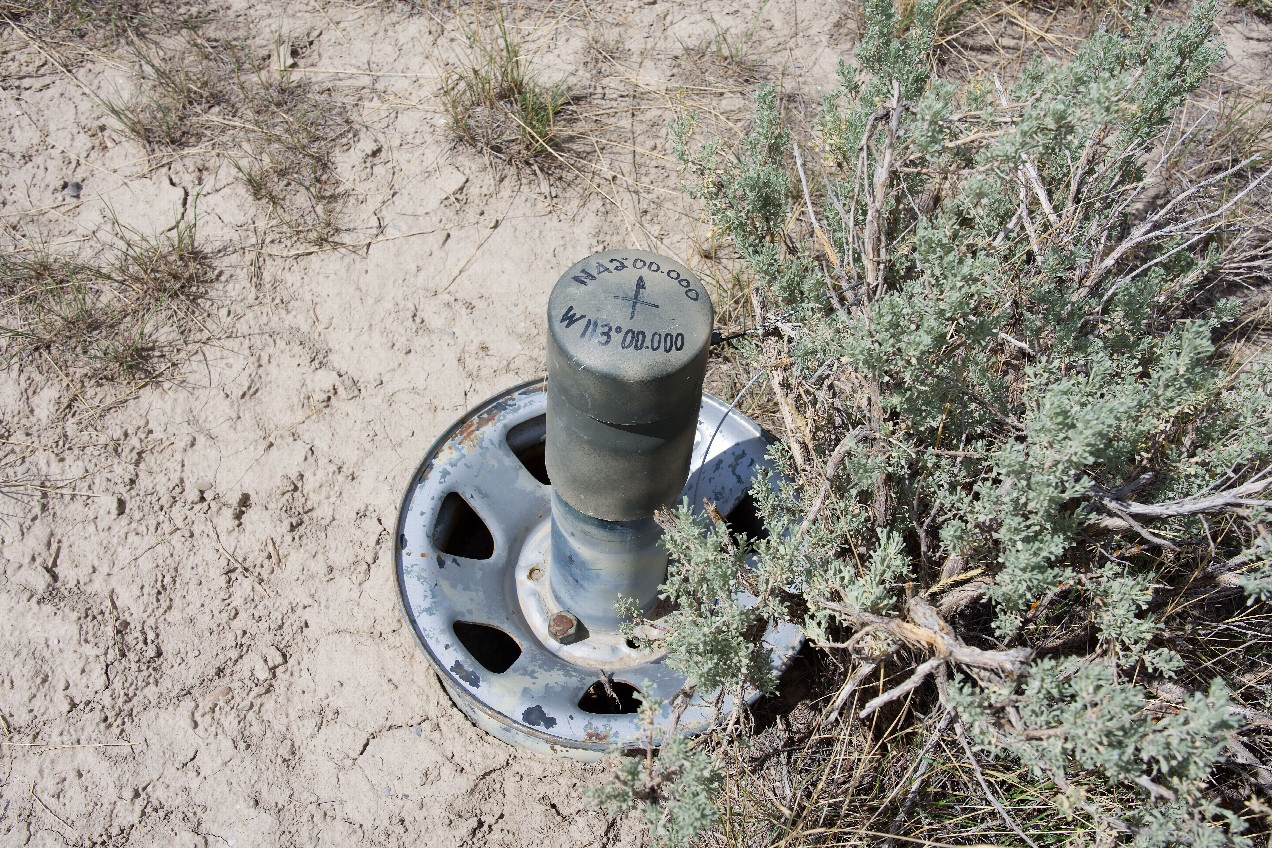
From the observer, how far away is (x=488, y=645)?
2.42 metres

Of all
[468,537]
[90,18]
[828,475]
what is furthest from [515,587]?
[90,18]

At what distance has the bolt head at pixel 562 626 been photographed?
87.7 inches

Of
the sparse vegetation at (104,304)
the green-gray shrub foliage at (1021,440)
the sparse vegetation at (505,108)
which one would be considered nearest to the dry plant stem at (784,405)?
the green-gray shrub foliage at (1021,440)

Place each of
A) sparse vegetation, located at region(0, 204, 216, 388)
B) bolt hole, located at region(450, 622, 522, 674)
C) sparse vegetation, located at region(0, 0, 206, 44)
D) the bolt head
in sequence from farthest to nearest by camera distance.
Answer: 1. sparse vegetation, located at region(0, 0, 206, 44)
2. sparse vegetation, located at region(0, 204, 216, 388)
3. bolt hole, located at region(450, 622, 522, 674)
4. the bolt head

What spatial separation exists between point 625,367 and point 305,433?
A: 158cm

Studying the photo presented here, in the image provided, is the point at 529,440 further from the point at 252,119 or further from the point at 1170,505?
the point at 252,119

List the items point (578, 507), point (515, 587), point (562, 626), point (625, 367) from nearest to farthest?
1. point (625, 367)
2. point (578, 507)
3. point (562, 626)
4. point (515, 587)

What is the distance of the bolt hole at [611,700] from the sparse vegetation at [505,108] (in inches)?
76.7

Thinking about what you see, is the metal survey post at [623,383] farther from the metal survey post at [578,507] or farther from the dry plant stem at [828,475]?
the dry plant stem at [828,475]

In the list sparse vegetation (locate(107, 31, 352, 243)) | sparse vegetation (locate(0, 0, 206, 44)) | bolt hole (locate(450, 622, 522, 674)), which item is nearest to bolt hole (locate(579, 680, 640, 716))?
bolt hole (locate(450, 622, 522, 674))

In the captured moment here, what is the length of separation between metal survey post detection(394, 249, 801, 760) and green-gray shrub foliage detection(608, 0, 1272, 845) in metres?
0.19

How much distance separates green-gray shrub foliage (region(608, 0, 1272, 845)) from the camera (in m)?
1.48

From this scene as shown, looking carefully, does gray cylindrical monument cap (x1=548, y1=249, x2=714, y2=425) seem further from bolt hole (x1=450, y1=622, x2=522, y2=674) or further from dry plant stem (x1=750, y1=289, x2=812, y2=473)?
bolt hole (x1=450, y1=622, x2=522, y2=674)

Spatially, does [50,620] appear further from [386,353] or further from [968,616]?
[968,616]
